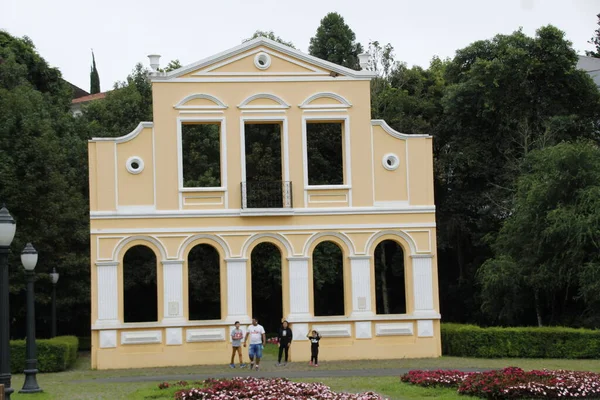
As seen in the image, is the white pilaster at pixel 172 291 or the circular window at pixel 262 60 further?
the circular window at pixel 262 60

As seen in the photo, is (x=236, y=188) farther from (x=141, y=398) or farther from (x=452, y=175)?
(x=452, y=175)

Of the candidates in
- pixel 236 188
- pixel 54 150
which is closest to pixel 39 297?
pixel 54 150

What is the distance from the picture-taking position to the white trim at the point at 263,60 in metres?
33.1

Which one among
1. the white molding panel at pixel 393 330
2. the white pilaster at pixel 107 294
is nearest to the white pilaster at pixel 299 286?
the white molding panel at pixel 393 330

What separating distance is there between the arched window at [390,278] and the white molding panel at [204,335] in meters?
19.0

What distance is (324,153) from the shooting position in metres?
49.7

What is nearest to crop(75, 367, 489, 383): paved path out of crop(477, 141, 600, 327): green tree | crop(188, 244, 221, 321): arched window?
crop(477, 141, 600, 327): green tree

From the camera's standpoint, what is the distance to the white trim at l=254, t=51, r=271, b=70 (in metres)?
33.1

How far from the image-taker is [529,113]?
47.1m

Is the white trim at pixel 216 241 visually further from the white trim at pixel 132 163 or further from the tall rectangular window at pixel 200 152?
the tall rectangular window at pixel 200 152

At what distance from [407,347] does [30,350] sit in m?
14.0

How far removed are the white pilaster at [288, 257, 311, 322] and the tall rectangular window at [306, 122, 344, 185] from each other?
15506 millimetres

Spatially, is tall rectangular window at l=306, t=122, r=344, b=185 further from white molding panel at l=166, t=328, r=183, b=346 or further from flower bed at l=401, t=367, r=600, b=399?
flower bed at l=401, t=367, r=600, b=399

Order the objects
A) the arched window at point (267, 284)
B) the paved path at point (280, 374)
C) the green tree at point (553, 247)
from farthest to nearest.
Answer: the arched window at point (267, 284) < the green tree at point (553, 247) < the paved path at point (280, 374)
